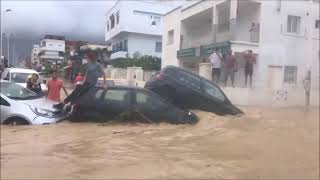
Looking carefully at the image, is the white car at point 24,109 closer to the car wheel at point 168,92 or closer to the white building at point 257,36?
the car wheel at point 168,92

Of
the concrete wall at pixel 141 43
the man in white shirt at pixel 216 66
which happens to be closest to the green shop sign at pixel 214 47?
the man in white shirt at pixel 216 66

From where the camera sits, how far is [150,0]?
173 feet

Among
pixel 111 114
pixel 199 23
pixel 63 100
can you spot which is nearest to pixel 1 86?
pixel 63 100

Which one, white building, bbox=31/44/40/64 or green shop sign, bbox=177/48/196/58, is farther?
green shop sign, bbox=177/48/196/58

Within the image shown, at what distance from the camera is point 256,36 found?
14.2 metres

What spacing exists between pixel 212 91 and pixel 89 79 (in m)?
3.23

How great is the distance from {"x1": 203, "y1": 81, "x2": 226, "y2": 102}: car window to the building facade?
0.91m

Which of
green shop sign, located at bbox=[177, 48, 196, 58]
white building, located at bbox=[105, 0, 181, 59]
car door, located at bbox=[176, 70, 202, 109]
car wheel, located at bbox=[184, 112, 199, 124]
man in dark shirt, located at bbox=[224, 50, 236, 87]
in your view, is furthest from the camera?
white building, located at bbox=[105, 0, 181, 59]

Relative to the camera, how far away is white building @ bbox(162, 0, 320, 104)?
685 centimetres

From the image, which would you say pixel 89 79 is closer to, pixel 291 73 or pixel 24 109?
pixel 24 109

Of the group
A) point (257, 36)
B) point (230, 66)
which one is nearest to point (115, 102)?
point (257, 36)

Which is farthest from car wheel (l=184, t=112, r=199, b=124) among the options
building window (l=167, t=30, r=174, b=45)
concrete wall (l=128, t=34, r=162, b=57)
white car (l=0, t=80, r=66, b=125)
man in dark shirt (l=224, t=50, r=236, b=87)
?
concrete wall (l=128, t=34, r=162, b=57)

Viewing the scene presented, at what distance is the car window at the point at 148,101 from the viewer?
407 inches

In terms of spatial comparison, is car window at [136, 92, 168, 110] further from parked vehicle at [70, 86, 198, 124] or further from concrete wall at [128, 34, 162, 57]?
concrete wall at [128, 34, 162, 57]
